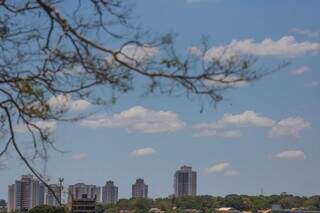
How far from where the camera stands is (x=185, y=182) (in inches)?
6811

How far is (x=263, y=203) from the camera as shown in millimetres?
152625

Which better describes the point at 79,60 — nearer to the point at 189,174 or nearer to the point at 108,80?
the point at 108,80

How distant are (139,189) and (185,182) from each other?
10422 millimetres

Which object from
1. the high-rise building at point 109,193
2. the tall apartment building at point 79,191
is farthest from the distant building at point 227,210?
the tall apartment building at point 79,191

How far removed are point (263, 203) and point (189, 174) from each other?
89.9ft

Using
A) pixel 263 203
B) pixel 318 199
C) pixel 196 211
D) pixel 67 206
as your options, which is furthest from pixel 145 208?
pixel 67 206

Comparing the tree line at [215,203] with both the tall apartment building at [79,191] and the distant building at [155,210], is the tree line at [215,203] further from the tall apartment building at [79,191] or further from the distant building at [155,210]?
the tall apartment building at [79,191]

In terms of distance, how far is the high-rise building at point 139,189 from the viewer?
16600cm

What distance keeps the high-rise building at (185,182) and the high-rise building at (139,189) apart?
6479mm

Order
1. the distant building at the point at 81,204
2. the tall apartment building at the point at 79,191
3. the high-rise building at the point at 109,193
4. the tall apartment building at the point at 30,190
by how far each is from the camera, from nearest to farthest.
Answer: the tall apartment building at the point at 79,191, the tall apartment building at the point at 30,190, the distant building at the point at 81,204, the high-rise building at the point at 109,193

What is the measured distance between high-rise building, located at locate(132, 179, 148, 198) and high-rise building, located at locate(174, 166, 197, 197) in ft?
21.3

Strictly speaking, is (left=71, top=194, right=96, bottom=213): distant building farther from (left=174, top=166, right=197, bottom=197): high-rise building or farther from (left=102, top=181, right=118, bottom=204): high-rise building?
(left=174, top=166, right=197, bottom=197): high-rise building

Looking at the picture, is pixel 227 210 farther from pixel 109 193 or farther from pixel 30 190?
pixel 30 190

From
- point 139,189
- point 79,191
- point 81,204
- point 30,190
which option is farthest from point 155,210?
point 30,190
